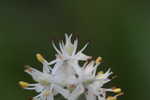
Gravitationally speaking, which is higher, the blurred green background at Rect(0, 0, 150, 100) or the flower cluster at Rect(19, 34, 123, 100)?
the blurred green background at Rect(0, 0, 150, 100)

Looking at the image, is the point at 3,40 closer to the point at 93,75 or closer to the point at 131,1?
the point at 131,1

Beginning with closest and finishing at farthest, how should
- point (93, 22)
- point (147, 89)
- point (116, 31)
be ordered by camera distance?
1. point (147, 89)
2. point (116, 31)
3. point (93, 22)

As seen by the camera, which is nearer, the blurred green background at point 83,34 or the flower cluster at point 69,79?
the flower cluster at point 69,79

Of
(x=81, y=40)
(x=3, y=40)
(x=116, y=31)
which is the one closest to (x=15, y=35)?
(x=3, y=40)

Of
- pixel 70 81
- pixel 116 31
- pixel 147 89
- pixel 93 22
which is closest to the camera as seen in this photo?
pixel 70 81

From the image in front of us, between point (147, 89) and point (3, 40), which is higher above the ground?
point (3, 40)

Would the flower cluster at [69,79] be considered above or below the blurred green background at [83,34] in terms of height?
below

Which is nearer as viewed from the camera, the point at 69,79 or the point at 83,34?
the point at 69,79

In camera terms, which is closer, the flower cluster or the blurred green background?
the flower cluster
